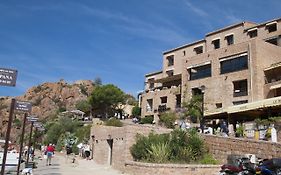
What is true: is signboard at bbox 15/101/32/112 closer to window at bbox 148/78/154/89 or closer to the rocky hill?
window at bbox 148/78/154/89

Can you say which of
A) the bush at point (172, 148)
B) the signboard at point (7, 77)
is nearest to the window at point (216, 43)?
the bush at point (172, 148)

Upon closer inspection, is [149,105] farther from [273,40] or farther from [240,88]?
[273,40]

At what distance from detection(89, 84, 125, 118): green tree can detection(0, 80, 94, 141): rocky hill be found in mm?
25730

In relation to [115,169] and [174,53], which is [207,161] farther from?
[174,53]

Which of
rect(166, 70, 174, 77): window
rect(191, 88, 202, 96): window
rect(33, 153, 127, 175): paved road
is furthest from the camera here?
rect(166, 70, 174, 77): window

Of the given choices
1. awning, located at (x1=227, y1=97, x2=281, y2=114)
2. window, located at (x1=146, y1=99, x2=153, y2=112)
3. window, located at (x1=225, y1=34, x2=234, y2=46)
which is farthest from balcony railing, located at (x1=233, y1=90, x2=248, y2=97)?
window, located at (x1=146, y1=99, x2=153, y2=112)

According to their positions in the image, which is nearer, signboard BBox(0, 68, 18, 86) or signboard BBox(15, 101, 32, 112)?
signboard BBox(0, 68, 18, 86)

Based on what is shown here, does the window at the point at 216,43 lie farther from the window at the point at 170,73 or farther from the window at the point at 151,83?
the window at the point at 151,83

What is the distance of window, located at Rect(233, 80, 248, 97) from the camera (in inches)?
1359

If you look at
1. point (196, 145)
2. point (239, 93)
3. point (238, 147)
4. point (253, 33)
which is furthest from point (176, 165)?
point (253, 33)

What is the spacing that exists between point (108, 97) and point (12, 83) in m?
55.2

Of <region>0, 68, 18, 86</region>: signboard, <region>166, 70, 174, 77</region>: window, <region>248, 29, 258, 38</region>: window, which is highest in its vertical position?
<region>248, 29, 258, 38</region>: window

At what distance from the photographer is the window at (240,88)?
34531 millimetres

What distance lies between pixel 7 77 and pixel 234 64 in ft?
98.7
